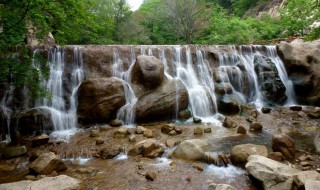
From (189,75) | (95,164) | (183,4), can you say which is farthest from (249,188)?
(183,4)

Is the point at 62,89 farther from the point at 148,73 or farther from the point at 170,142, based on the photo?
the point at 170,142

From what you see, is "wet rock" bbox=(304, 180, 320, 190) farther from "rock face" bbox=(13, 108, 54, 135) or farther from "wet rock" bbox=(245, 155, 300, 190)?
"rock face" bbox=(13, 108, 54, 135)

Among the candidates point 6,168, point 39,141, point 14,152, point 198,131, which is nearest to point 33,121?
point 39,141

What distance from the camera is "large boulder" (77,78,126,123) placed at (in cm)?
1024

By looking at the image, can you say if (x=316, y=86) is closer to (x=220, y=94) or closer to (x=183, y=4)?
(x=220, y=94)

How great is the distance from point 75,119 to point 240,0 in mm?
33565

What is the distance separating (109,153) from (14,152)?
Answer: 2.82 meters

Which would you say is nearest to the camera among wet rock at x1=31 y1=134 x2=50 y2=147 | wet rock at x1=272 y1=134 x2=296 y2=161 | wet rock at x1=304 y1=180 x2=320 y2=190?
wet rock at x1=304 y1=180 x2=320 y2=190

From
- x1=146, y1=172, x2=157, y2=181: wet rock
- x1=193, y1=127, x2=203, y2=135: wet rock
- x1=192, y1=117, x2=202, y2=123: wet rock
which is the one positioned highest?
x1=192, y1=117, x2=202, y2=123: wet rock

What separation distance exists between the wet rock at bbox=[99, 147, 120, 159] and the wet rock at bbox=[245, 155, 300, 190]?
3.70 metres

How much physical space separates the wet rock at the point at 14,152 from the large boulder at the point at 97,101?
3068 mm

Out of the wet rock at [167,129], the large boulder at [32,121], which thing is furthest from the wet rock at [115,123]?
the large boulder at [32,121]

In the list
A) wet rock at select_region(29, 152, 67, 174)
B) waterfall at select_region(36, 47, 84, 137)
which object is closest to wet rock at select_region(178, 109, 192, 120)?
waterfall at select_region(36, 47, 84, 137)

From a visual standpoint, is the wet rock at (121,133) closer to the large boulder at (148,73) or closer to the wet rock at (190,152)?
the wet rock at (190,152)
